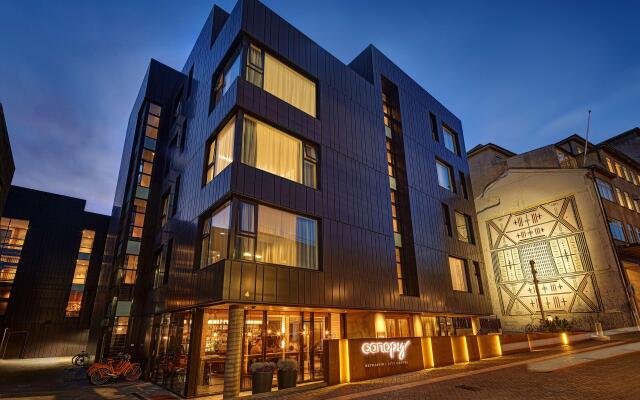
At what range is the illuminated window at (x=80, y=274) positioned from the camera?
3825 cm

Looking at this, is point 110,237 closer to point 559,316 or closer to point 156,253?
point 156,253

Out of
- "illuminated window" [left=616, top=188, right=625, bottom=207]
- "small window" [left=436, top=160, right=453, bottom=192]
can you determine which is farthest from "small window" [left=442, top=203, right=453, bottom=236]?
"illuminated window" [left=616, top=188, right=625, bottom=207]

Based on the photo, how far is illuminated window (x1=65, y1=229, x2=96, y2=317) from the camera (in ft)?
125

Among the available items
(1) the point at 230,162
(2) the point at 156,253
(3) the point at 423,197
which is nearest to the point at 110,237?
(2) the point at 156,253

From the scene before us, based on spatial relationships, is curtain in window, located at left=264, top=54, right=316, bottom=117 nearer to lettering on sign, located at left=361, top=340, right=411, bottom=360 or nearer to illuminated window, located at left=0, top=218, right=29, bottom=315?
lettering on sign, located at left=361, top=340, right=411, bottom=360

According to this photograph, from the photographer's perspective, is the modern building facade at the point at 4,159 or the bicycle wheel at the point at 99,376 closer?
the bicycle wheel at the point at 99,376

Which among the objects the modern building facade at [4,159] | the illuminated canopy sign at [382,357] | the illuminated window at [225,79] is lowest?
the illuminated canopy sign at [382,357]

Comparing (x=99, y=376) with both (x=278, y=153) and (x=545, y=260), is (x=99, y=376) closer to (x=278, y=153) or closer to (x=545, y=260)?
(x=278, y=153)

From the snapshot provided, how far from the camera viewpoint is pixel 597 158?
37031mm

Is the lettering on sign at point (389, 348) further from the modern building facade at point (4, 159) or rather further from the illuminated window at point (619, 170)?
the illuminated window at point (619, 170)

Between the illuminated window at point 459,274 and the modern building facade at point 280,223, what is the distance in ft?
0.43

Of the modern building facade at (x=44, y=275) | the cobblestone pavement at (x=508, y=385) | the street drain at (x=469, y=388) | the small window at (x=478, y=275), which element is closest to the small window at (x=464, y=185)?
the small window at (x=478, y=275)

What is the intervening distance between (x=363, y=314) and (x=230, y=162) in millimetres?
10287

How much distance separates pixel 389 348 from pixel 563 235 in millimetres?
25661
